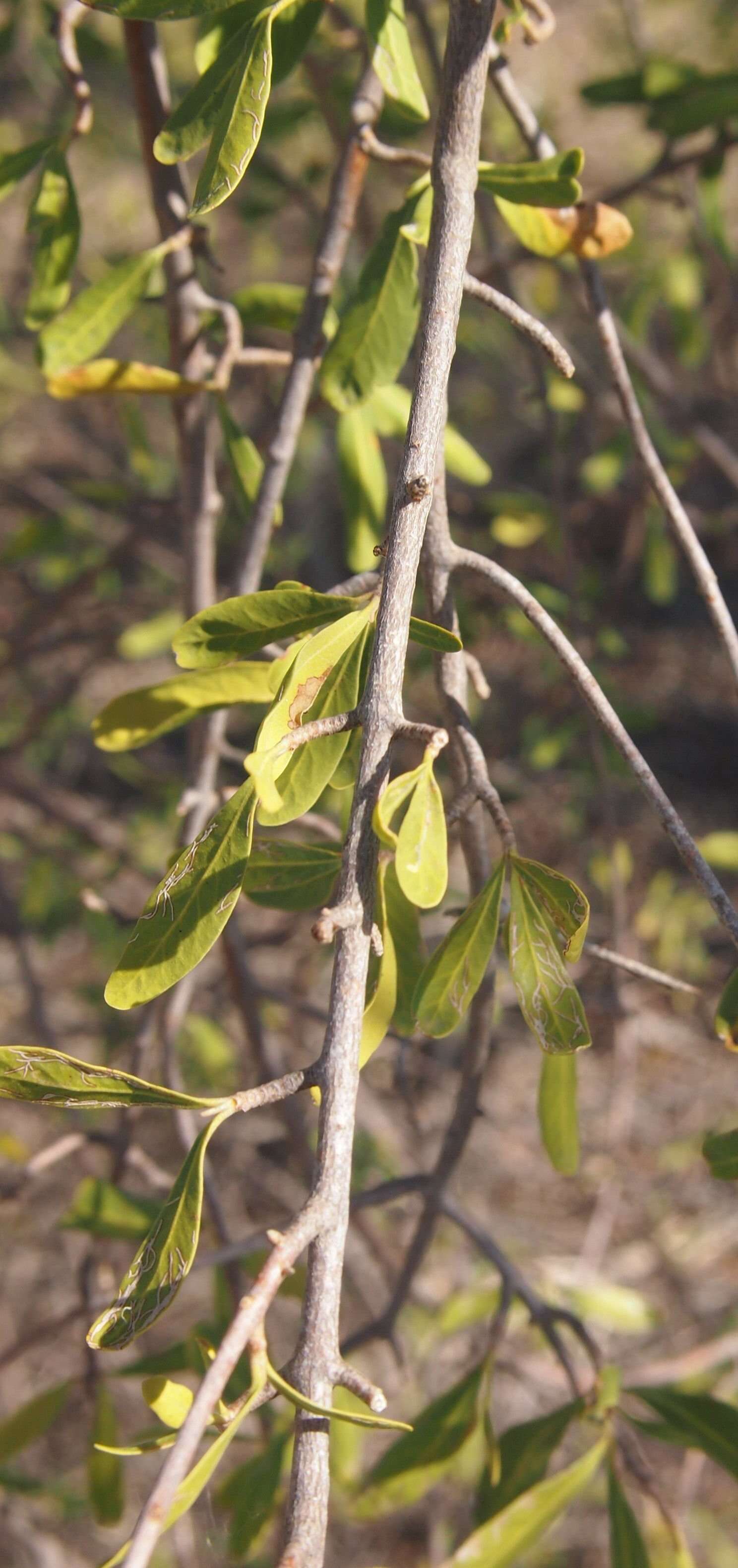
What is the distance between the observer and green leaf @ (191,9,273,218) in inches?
18.8

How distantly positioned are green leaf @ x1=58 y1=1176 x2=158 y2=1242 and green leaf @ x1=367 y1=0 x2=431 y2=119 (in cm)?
88

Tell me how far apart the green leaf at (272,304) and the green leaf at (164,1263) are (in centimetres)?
72

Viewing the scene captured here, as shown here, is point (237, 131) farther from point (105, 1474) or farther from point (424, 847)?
point (105, 1474)

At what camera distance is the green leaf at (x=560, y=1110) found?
2.12 feet

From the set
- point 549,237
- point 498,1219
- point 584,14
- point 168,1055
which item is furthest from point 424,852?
point 584,14

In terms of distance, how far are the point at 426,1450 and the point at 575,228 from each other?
0.93 metres

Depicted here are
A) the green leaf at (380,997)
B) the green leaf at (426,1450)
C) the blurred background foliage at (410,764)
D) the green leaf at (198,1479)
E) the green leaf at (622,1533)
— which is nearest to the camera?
the green leaf at (198,1479)

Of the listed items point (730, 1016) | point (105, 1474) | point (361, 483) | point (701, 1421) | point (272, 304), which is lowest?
point (105, 1474)

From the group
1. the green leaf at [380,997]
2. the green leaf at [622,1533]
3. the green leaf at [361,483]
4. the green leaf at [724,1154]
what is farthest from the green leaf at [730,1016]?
the green leaf at [361,483]

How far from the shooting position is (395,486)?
1.68 ft

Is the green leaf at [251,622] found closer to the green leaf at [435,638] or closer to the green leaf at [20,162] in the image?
the green leaf at [435,638]

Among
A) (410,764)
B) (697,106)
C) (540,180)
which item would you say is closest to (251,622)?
(540,180)

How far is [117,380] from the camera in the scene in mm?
778

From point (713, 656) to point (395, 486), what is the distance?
283cm
